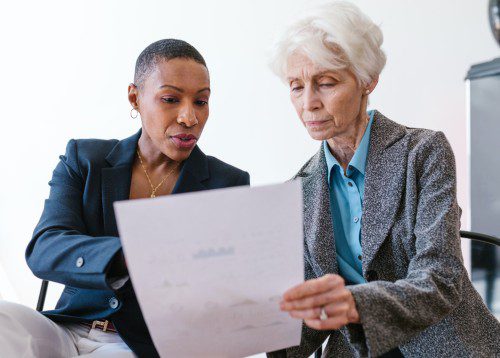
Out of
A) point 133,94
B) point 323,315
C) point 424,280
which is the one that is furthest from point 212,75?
point 323,315

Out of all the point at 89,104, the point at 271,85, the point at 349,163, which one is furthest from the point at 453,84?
the point at 89,104

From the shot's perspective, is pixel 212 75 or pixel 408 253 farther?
pixel 212 75

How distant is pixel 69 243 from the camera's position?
117cm

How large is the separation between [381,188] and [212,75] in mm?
1440

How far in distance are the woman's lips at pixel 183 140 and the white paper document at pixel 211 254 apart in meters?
0.57

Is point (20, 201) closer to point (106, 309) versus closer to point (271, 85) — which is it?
point (271, 85)

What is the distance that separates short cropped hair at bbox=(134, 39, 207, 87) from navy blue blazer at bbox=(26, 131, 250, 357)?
183mm

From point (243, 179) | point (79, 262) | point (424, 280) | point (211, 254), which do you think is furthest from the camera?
point (243, 179)

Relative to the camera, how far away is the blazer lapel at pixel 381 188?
3.90 feet

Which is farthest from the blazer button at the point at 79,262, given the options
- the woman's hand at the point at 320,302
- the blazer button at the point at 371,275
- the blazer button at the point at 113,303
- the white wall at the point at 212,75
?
the white wall at the point at 212,75

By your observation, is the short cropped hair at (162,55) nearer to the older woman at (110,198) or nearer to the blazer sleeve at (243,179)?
the older woman at (110,198)

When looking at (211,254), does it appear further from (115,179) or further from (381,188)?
(115,179)

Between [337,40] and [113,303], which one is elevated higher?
[337,40]

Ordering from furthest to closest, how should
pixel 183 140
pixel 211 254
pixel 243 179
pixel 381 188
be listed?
pixel 243 179 → pixel 183 140 → pixel 381 188 → pixel 211 254
